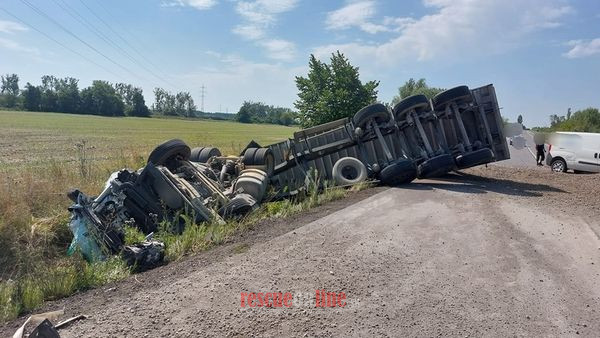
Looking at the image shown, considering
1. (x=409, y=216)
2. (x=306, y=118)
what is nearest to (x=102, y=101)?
(x=306, y=118)

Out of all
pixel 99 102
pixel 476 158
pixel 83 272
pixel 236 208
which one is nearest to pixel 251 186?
pixel 236 208

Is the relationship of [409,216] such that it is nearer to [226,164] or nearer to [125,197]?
[125,197]

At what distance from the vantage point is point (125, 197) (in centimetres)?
716

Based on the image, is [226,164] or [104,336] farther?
[226,164]

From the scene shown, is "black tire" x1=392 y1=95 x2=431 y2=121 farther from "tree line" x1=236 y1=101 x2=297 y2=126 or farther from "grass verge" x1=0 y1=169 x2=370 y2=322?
"tree line" x1=236 y1=101 x2=297 y2=126

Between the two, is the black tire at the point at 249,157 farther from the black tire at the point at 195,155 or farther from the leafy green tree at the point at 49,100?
the leafy green tree at the point at 49,100

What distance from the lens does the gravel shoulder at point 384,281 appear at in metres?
3.20

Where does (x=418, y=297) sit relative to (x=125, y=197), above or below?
below

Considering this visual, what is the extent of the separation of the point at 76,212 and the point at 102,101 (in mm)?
105046

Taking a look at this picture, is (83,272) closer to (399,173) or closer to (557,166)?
(399,173)

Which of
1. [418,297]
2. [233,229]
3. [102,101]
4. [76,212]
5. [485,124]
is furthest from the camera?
[102,101]

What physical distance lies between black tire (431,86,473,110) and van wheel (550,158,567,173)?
7957 millimetres

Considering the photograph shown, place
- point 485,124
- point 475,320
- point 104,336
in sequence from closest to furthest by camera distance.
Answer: point 104,336 < point 475,320 < point 485,124

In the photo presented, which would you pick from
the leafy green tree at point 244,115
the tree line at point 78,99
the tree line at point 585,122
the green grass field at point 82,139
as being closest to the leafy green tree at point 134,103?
the tree line at point 78,99
